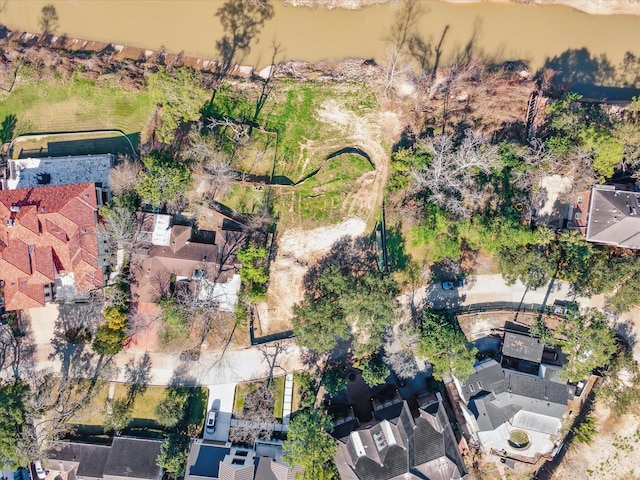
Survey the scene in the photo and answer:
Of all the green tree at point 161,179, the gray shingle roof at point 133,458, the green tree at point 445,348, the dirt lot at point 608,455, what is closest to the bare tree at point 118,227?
the green tree at point 161,179

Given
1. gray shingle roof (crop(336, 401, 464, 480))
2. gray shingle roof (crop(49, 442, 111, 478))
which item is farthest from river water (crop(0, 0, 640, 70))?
gray shingle roof (crop(49, 442, 111, 478))

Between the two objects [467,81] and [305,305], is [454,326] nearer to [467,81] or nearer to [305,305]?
[305,305]

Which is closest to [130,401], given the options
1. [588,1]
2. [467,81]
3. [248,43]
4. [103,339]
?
[103,339]

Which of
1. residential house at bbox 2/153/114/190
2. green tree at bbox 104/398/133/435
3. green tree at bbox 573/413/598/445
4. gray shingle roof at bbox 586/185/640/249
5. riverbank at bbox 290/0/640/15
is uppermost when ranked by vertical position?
riverbank at bbox 290/0/640/15

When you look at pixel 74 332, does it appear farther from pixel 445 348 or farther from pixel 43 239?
pixel 445 348

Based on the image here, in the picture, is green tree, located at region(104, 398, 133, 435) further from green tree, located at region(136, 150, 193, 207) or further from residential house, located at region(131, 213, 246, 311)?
green tree, located at region(136, 150, 193, 207)

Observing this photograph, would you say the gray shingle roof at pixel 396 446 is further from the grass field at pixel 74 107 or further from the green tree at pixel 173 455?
the grass field at pixel 74 107
